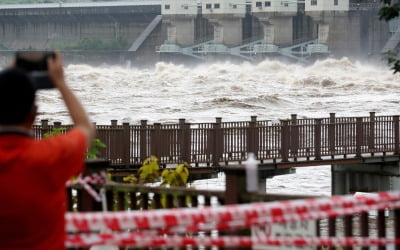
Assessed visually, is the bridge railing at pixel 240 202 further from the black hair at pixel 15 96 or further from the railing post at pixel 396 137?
the railing post at pixel 396 137

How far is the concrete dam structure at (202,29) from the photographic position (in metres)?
122

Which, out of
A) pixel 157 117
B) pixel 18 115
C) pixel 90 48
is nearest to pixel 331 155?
pixel 18 115

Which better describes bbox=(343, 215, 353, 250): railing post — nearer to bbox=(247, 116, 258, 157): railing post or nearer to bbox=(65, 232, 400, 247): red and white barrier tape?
bbox=(65, 232, 400, 247): red and white barrier tape

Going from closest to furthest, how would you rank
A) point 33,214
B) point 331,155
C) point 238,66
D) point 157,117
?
point 33,214 → point 331,155 → point 157,117 → point 238,66

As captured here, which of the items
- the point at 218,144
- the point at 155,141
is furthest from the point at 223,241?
the point at 218,144

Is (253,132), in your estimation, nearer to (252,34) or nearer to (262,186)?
(262,186)

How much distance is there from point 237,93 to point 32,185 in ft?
273

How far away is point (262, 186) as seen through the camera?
23.7 m

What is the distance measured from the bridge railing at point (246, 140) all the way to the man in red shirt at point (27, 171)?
17.7 metres

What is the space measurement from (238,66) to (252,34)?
8.50 metres

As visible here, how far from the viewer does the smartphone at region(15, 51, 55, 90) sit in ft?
15.4

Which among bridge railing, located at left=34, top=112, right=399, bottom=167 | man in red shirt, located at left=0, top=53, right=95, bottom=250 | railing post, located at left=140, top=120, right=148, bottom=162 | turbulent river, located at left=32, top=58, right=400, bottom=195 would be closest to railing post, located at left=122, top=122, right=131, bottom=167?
bridge railing, located at left=34, top=112, right=399, bottom=167

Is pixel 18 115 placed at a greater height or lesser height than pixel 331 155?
greater

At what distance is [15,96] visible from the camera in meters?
4.41
